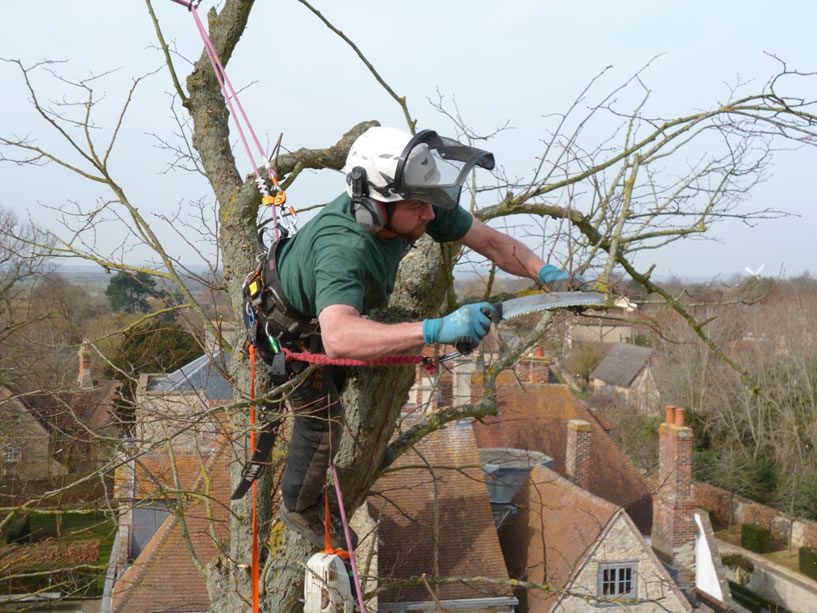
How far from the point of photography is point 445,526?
43.2ft

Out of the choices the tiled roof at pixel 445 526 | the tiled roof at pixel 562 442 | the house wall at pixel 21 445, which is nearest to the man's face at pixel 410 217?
the house wall at pixel 21 445

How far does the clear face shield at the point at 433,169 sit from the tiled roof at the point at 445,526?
351 inches

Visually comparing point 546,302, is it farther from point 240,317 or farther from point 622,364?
point 622,364

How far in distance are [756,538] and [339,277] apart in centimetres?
2780

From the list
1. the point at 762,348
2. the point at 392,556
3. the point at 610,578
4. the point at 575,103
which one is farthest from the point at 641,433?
the point at 575,103

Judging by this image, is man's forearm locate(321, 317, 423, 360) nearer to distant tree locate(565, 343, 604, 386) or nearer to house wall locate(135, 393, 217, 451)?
house wall locate(135, 393, 217, 451)

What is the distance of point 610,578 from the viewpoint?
13289 millimetres

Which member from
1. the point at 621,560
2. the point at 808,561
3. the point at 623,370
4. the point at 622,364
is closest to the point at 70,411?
the point at 621,560

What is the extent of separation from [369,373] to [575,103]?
286 centimetres

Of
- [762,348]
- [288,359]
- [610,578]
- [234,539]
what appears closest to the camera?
[288,359]

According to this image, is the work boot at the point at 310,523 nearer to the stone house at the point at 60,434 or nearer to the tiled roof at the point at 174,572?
the stone house at the point at 60,434

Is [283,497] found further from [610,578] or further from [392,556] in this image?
[610,578]

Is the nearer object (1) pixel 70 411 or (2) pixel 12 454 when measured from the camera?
(1) pixel 70 411

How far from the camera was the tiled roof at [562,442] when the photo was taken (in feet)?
58.8
